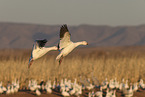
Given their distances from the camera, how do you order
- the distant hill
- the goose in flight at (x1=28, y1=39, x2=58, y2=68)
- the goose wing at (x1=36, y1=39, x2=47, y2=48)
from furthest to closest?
1. the distant hill
2. the goose wing at (x1=36, y1=39, x2=47, y2=48)
3. the goose in flight at (x1=28, y1=39, x2=58, y2=68)

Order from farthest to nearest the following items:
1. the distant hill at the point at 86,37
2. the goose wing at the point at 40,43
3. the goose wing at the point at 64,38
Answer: the distant hill at the point at 86,37
the goose wing at the point at 64,38
the goose wing at the point at 40,43

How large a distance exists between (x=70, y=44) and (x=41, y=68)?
1297 centimetres

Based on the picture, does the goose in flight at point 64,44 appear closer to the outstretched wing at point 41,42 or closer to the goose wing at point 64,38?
the goose wing at point 64,38

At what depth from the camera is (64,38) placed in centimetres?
616

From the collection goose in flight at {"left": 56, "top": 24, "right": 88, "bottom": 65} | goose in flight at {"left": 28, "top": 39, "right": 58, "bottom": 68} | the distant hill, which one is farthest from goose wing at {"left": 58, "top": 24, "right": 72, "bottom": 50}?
the distant hill

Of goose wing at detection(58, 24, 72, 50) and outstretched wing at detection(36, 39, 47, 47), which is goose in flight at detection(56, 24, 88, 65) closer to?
goose wing at detection(58, 24, 72, 50)

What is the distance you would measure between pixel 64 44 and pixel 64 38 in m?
0.18

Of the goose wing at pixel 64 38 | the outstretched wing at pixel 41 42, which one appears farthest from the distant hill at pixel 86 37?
the outstretched wing at pixel 41 42

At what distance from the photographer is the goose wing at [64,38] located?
597 centimetres

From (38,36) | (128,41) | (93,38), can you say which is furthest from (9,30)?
(38,36)

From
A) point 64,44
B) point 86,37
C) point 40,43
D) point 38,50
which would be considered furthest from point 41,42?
point 86,37

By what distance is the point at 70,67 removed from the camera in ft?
63.6

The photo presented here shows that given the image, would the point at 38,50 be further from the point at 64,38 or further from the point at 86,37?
the point at 86,37

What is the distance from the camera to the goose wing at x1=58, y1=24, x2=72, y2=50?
5.97 metres
